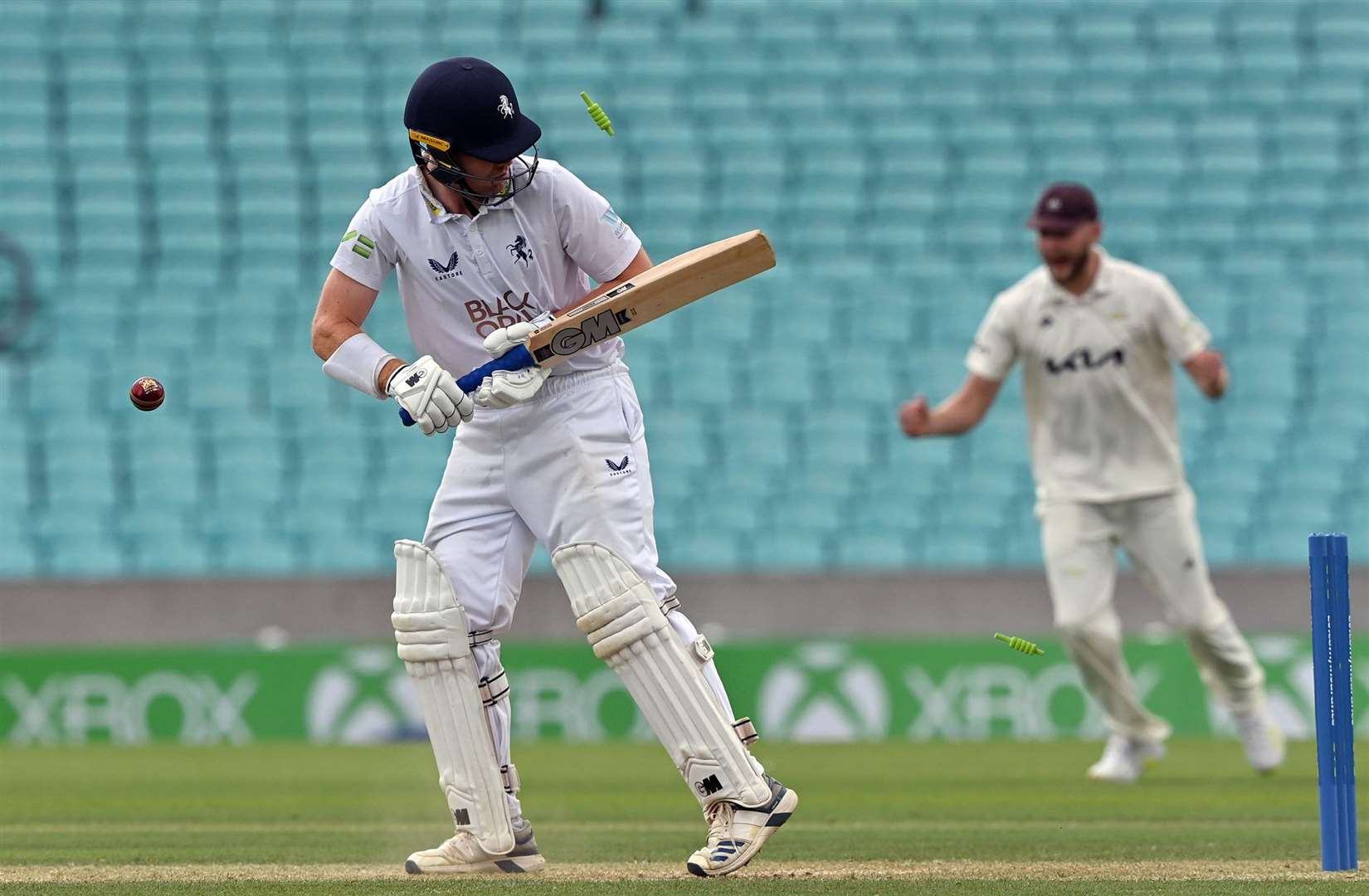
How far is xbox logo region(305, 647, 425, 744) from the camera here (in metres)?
10.1

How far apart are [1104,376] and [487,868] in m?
3.68

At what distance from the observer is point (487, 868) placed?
4641mm

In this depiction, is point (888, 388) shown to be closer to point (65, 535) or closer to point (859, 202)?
point (859, 202)

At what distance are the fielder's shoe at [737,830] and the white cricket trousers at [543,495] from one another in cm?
Result: 21

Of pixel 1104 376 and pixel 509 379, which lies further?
pixel 1104 376

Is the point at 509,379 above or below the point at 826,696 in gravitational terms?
above

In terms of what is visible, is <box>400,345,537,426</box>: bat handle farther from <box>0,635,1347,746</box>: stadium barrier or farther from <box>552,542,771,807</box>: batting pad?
<box>0,635,1347,746</box>: stadium barrier

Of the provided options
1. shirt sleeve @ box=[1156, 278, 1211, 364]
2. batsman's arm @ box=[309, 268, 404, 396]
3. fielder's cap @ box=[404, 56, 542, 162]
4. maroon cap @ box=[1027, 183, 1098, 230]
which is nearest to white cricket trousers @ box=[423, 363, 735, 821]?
batsman's arm @ box=[309, 268, 404, 396]

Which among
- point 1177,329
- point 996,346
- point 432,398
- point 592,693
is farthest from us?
point 592,693

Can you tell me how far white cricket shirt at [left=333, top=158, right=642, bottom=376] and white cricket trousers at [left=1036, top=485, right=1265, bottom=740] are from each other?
3.22 meters

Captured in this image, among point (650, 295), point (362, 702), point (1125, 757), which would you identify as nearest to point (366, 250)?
point (650, 295)

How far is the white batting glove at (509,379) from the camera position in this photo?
14.7ft

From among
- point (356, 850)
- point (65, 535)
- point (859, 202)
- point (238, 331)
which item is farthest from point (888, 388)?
point (356, 850)

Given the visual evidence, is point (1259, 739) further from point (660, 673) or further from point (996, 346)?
point (660, 673)
